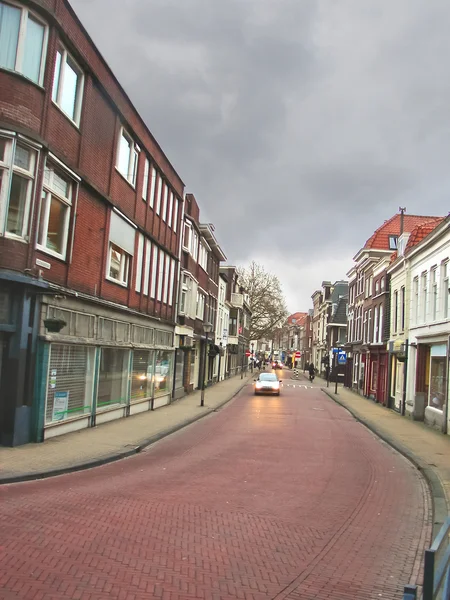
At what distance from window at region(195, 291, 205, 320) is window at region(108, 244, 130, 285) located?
14.2m

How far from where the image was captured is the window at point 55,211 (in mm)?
12469

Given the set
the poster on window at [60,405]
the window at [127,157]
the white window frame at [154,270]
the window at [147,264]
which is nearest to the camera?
the poster on window at [60,405]

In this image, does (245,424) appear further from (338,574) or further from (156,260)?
(338,574)

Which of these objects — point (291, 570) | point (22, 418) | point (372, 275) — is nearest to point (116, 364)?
point (22, 418)

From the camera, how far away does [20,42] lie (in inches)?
455

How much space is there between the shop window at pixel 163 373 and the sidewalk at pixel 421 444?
854cm

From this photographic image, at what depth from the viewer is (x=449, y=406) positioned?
19.0 metres

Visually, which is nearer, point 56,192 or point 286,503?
point 286,503

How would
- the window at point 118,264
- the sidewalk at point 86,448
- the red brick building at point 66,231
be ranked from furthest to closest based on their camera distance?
the window at point 118,264 < the red brick building at point 66,231 < the sidewalk at point 86,448

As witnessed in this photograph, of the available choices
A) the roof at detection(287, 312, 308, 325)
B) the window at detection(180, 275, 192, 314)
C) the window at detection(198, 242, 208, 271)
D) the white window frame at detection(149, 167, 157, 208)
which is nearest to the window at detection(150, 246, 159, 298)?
the white window frame at detection(149, 167, 157, 208)

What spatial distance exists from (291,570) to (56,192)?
400 inches

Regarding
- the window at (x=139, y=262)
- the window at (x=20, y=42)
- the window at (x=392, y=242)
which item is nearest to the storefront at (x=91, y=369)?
the window at (x=139, y=262)

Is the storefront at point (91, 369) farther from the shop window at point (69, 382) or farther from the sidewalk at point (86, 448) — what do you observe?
the sidewalk at point (86, 448)

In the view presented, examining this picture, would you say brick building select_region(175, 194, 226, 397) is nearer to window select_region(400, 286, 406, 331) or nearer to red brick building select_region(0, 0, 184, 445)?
red brick building select_region(0, 0, 184, 445)
